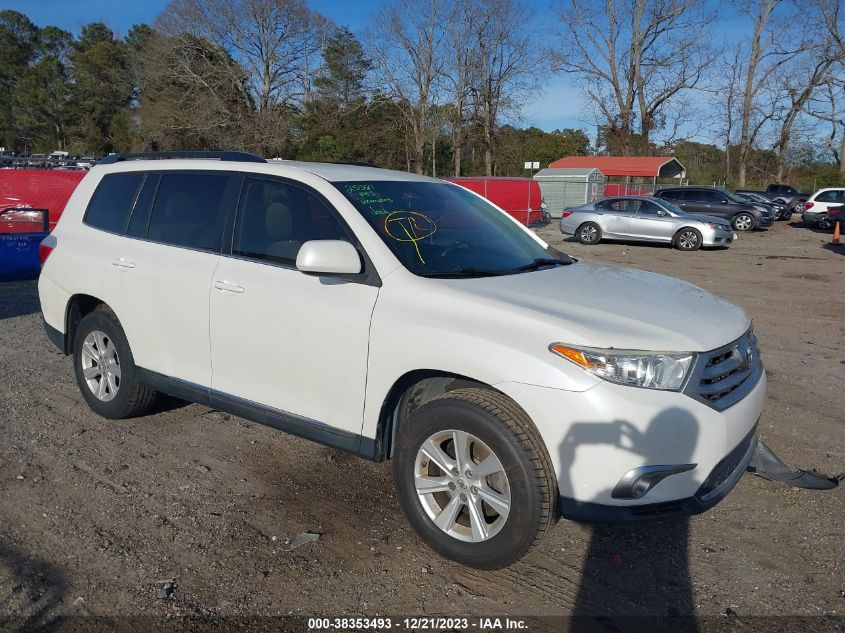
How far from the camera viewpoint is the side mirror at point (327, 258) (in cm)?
339

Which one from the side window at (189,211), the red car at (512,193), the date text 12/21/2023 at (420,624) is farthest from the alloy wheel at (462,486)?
Result: the red car at (512,193)

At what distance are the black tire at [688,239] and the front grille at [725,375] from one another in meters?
17.7

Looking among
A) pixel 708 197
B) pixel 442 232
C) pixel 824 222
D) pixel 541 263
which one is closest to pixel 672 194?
pixel 708 197

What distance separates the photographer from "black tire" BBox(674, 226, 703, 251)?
19984 mm

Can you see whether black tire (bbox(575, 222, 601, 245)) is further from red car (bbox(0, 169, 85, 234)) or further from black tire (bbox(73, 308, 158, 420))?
black tire (bbox(73, 308, 158, 420))

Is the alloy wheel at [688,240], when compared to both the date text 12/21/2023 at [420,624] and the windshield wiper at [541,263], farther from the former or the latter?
the date text 12/21/2023 at [420,624]

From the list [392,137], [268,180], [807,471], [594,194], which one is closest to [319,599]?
[268,180]

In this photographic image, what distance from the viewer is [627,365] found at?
9.62ft

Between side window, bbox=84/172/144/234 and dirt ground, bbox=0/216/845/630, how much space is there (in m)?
1.42

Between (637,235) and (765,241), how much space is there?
18.1 feet

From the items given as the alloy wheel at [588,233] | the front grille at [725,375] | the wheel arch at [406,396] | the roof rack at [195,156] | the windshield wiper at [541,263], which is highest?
the roof rack at [195,156]

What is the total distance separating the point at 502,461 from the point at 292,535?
1.25 meters

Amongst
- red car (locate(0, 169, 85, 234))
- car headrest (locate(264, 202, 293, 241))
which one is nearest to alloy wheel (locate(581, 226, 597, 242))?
red car (locate(0, 169, 85, 234))

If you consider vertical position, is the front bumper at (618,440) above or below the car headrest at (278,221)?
below
